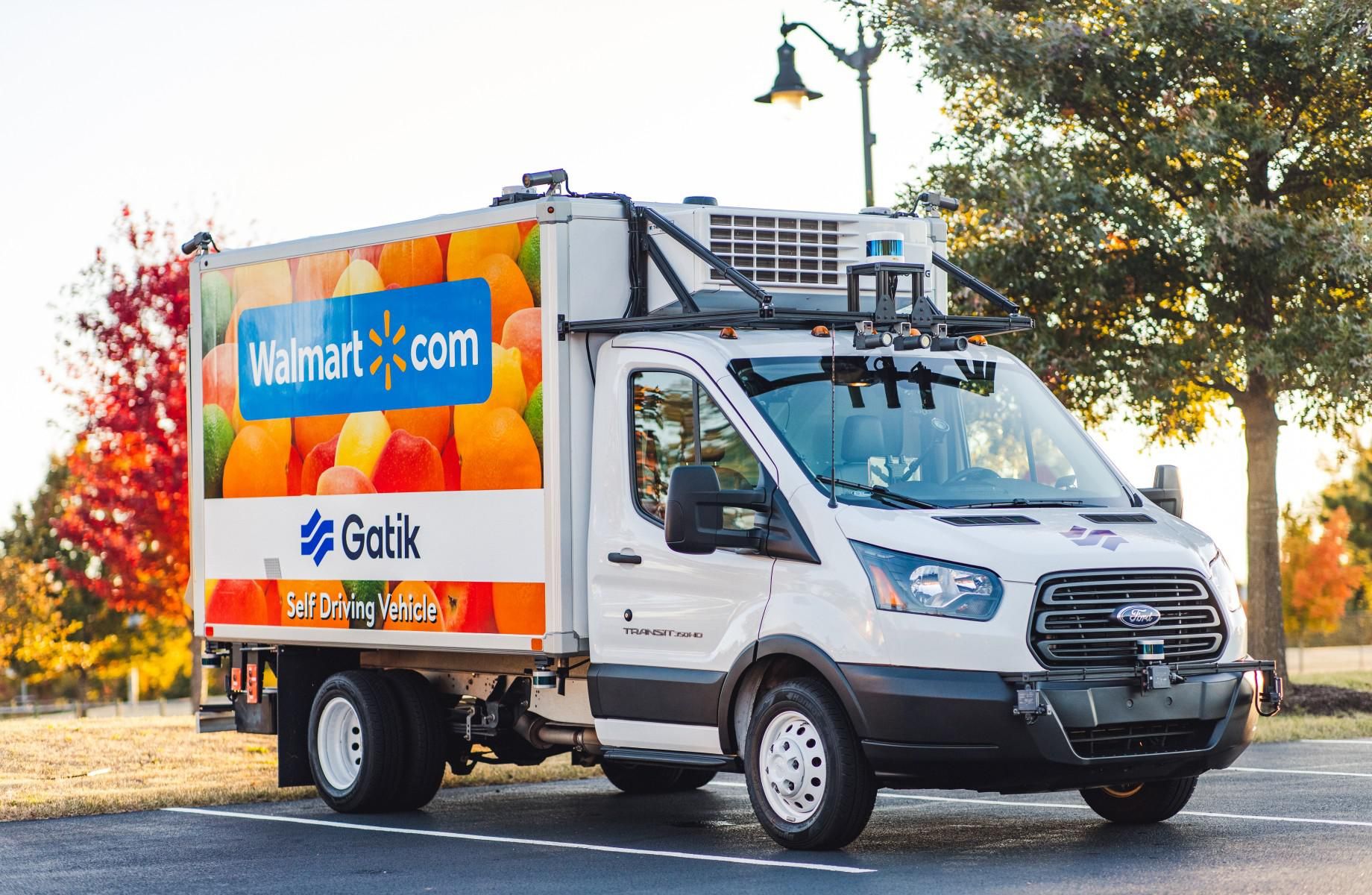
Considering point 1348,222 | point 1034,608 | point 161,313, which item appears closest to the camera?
point 1034,608

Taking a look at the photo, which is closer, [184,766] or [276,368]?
[276,368]

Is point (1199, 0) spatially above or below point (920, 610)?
above

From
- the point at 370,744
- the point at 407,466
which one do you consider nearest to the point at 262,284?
the point at 407,466

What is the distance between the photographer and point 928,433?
33.3 ft

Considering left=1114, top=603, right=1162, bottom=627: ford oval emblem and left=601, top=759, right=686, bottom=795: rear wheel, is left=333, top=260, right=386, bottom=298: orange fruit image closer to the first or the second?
left=601, top=759, right=686, bottom=795: rear wheel

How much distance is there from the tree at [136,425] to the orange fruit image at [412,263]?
43.0ft

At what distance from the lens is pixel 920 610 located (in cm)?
908

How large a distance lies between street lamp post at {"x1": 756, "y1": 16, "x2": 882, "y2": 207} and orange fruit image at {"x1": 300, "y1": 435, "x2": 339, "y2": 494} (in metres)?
7.52

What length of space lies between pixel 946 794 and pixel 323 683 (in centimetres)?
392

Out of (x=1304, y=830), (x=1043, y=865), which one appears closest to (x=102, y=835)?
(x=1043, y=865)

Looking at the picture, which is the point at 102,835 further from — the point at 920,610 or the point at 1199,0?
the point at 1199,0

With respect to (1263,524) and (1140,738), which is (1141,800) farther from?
(1263,524)

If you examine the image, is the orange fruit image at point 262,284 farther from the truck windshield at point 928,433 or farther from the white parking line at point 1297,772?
the white parking line at point 1297,772

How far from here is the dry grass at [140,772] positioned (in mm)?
12922
